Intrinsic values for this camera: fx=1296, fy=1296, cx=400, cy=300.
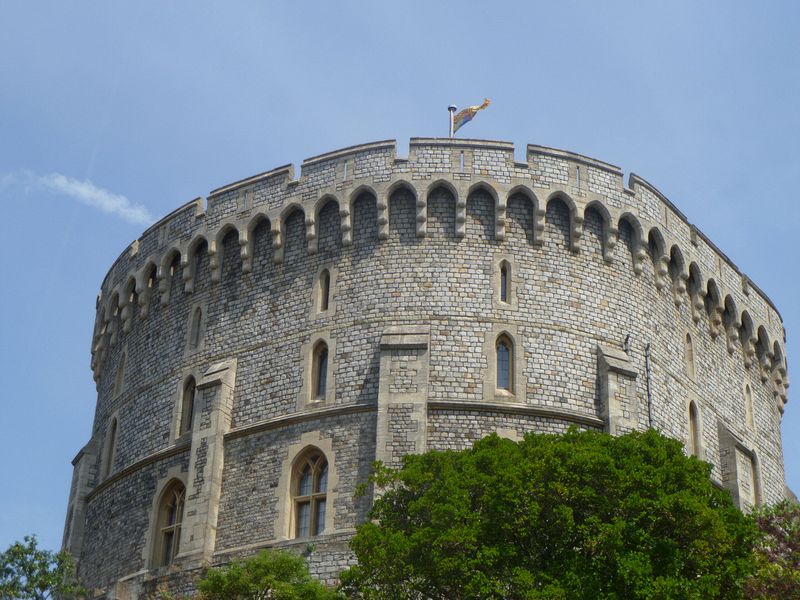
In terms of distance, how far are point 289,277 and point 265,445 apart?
14.9ft

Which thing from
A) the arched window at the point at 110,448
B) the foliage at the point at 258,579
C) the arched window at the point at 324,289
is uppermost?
the arched window at the point at 324,289

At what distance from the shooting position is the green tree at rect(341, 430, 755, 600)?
72.0 ft

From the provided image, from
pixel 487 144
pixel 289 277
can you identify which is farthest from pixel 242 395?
pixel 487 144

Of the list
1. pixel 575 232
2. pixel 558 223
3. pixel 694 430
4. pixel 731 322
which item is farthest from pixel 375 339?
pixel 731 322

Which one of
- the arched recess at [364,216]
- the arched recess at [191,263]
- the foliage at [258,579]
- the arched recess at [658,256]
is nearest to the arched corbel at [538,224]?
the arched recess at [658,256]

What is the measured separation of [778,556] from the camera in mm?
26469

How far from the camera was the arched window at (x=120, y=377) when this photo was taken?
36469mm

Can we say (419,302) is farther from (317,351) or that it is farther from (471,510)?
(471,510)

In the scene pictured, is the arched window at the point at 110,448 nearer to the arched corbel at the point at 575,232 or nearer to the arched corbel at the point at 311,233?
the arched corbel at the point at 311,233

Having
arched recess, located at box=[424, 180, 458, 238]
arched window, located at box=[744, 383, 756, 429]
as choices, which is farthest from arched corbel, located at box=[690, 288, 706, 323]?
arched recess, located at box=[424, 180, 458, 238]

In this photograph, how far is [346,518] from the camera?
29000mm

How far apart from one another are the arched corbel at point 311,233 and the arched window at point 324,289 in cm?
66

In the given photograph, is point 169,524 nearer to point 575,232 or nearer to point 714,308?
point 575,232

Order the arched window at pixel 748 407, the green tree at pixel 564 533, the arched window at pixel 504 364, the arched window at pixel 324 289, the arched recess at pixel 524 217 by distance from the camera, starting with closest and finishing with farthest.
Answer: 1. the green tree at pixel 564 533
2. the arched window at pixel 504 364
3. the arched window at pixel 324 289
4. the arched recess at pixel 524 217
5. the arched window at pixel 748 407
